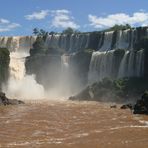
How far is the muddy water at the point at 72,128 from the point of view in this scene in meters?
28.0

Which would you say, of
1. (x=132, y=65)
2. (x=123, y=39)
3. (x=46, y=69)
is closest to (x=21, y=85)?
(x=46, y=69)

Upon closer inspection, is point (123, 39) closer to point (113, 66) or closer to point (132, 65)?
point (113, 66)

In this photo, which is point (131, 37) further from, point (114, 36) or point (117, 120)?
point (117, 120)

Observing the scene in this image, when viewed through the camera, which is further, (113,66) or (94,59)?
(94,59)

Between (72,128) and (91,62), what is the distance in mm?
36656

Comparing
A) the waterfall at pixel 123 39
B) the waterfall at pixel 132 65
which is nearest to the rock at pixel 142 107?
the waterfall at pixel 132 65

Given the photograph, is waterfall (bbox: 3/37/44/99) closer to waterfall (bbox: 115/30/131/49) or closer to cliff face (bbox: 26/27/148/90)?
cliff face (bbox: 26/27/148/90)

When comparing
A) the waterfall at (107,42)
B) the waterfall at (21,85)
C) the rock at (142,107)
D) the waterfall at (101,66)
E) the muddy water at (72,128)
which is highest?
the waterfall at (107,42)

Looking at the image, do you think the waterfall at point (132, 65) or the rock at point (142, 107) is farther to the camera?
the waterfall at point (132, 65)

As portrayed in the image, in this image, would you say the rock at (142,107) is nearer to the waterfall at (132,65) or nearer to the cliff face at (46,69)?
the waterfall at (132,65)

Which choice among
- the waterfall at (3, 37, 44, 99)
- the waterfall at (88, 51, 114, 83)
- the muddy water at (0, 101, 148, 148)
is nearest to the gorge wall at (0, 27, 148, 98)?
the waterfall at (88, 51, 114, 83)

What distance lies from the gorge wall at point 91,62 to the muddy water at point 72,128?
18445 millimetres

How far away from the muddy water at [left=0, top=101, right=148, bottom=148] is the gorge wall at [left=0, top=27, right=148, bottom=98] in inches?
726

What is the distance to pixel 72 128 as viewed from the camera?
3356cm
